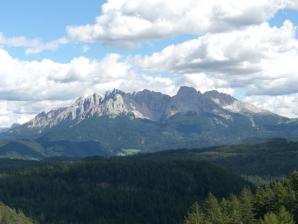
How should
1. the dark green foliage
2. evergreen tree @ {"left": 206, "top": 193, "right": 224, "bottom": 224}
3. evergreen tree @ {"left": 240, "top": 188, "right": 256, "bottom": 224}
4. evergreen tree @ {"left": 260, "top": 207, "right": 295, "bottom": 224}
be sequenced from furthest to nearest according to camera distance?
1. evergreen tree @ {"left": 206, "top": 193, "right": 224, "bottom": 224}
2. evergreen tree @ {"left": 240, "top": 188, "right": 256, "bottom": 224}
3. the dark green foliage
4. evergreen tree @ {"left": 260, "top": 207, "right": 295, "bottom": 224}

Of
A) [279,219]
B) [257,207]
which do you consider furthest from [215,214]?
[279,219]

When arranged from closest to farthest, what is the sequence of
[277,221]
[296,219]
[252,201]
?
[277,221] → [296,219] → [252,201]

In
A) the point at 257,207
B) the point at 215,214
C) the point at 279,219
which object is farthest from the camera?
the point at 257,207

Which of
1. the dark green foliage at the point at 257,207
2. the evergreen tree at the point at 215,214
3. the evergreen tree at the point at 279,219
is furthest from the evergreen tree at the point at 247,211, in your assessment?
the evergreen tree at the point at 279,219

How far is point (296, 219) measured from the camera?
11669cm

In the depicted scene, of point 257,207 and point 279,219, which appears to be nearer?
point 279,219

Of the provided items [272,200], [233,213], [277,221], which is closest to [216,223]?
[233,213]

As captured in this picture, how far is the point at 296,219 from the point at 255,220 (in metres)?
9.35

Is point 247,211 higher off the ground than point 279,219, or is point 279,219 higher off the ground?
point 279,219

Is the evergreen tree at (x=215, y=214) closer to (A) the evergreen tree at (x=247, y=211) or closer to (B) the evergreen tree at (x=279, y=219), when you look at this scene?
(A) the evergreen tree at (x=247, y=211)

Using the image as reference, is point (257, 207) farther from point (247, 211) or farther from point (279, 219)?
point (279, 219)

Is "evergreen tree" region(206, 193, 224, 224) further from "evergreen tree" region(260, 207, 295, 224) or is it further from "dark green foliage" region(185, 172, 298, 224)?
"evergreen tree" region(260, 207, 295, 224)

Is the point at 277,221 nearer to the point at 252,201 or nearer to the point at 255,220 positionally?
the point at 255,220

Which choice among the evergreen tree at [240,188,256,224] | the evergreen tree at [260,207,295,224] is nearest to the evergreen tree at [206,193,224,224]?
the evergreen tree at [240,188,256,224]
